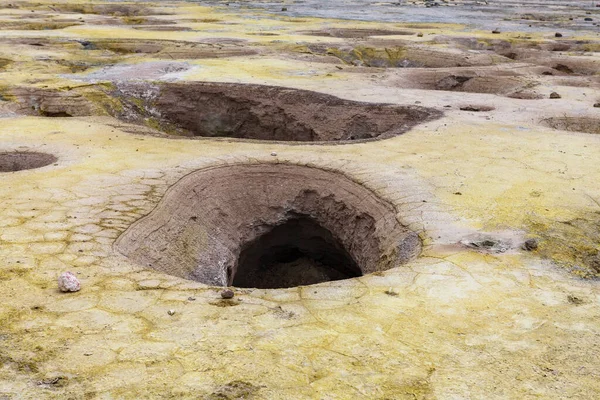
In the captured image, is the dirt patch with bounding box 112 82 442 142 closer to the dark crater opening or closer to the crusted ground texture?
the crusted ground texture

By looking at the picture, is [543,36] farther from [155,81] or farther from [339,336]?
[339,336]

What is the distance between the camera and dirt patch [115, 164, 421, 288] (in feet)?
18.1

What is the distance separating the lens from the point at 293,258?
8102 millimetres

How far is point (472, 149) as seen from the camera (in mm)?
7746

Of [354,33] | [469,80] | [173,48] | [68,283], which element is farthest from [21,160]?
[354,33]

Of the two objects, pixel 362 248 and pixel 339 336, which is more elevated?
pixel 339 336

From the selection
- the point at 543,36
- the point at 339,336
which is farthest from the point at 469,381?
the point at 543,36

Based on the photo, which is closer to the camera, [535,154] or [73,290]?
[73,290]

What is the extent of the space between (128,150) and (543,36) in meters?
17.1

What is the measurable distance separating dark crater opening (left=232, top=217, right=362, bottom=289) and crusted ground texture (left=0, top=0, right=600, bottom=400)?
3cm

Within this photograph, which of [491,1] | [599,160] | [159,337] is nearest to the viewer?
[159,337]

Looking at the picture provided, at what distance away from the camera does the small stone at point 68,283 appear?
4.02 m

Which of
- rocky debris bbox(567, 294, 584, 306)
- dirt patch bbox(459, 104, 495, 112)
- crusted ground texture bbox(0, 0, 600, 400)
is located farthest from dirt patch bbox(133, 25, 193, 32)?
rocky debris bbox(567, 294, 584, 306)

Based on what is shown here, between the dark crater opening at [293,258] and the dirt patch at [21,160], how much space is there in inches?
102
